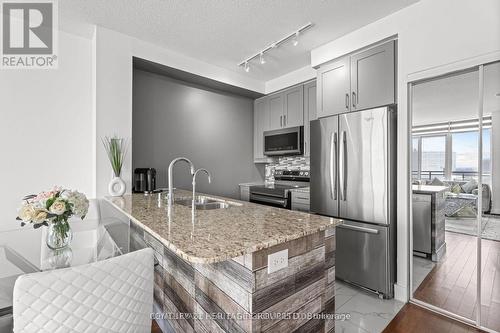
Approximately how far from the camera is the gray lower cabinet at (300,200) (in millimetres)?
3279

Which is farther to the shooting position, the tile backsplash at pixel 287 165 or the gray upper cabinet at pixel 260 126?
the gray upper cabinet at pixel 260 126

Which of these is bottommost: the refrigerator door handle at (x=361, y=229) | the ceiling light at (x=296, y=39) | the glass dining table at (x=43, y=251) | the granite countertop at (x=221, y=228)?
the refrigerator door handle at (x=361, y=229)

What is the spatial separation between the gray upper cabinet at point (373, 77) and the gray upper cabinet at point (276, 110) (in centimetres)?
147

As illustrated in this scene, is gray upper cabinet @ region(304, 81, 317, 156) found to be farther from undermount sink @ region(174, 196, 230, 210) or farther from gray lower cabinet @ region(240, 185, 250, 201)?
undermount sink @ region(174, 196, 230, 210)

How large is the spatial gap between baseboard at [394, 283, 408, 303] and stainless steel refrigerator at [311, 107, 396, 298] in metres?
0.05

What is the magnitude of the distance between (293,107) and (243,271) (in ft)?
10.6

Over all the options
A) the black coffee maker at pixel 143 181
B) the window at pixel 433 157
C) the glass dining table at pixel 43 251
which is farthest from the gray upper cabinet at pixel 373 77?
the glass dining table at pixel 43 251

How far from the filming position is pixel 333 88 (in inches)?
116

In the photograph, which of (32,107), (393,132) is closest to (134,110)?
(32,107)

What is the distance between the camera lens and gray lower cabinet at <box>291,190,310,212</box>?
3.28m

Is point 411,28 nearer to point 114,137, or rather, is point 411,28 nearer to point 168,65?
point 168,65

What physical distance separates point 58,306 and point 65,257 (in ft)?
2.36

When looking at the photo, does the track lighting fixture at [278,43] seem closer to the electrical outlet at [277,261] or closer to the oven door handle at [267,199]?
the oven door handle at [267,199]

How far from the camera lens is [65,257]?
1.48 m
